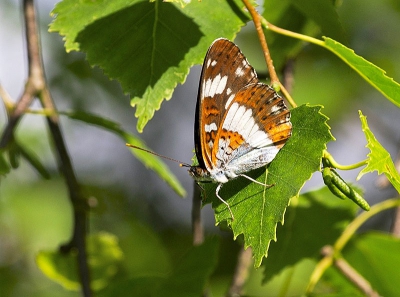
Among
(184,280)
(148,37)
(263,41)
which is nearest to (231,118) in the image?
(263,41)

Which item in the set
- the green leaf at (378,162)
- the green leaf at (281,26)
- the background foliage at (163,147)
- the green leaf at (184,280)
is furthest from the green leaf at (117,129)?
the green leaf at (378,162)

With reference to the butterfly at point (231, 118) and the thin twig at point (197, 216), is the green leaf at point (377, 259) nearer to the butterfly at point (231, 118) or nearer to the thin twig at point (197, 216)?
the thin twig at point (197, 216)

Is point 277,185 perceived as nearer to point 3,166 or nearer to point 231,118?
point 231,118

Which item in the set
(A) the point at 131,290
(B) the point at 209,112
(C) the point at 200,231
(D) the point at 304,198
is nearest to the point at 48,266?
(A) the point at 131,290

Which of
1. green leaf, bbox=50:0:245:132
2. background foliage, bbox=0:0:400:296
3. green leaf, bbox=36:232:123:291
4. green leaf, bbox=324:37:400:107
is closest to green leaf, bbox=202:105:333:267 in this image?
background foliage, bbox=0:0:400:296

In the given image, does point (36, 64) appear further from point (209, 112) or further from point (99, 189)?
point (99, 189)

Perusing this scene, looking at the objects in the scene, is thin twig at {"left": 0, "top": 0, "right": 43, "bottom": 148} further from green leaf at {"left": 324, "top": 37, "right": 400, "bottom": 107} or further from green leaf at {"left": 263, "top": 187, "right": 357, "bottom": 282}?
green leaf at {"left": 324, "top": 37, "right": 400, "bottom": 107}

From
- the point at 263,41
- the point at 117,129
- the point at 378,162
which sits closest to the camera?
the point at 378,162
